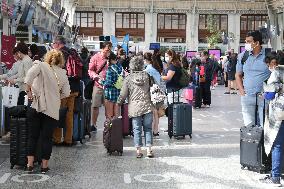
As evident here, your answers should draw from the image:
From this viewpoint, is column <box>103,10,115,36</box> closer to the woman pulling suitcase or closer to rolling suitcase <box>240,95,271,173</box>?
the woman pulling suitcase

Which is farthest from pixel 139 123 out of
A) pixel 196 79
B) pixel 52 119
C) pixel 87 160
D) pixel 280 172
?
pixel 196 79

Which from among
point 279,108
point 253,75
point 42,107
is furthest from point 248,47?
point 42,107

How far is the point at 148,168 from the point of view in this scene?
26.0 feet

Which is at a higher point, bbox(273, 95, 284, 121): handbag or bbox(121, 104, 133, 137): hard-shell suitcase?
bbox(273, 95, 284, 121): handbag

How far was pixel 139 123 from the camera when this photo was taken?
8.65 metres

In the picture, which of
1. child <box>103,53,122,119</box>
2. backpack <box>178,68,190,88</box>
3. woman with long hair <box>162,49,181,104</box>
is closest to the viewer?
child <box>103,53,122,119</box>

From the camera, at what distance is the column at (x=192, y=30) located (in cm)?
6194

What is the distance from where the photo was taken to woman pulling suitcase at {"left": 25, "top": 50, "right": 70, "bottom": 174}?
24.0ft

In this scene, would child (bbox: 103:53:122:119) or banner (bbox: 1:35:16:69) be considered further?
banner (bbox: 1:35:16:69)

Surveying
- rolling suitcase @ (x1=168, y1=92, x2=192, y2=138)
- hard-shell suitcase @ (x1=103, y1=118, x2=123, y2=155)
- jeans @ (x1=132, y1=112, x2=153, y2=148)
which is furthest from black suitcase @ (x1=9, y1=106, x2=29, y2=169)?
rolling suitcase @ (x1=168, y1=92, x2=192, y2=138)

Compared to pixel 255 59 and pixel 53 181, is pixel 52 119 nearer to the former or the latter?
pixel 53 181

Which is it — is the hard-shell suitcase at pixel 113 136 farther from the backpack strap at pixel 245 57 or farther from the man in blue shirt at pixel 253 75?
the backpack strap at pixel 245 57

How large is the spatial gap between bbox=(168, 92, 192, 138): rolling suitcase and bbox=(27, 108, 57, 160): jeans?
3.63 metres

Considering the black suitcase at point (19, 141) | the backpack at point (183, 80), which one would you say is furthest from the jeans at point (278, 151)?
the backpack at point (183, 80)
